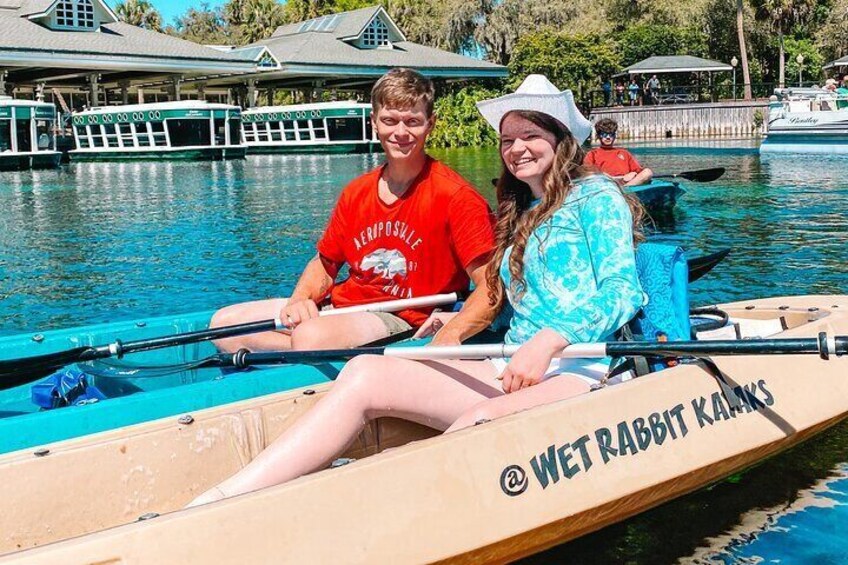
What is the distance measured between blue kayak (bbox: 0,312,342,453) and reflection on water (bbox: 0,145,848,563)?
1.67 meters

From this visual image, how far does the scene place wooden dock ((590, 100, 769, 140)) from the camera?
4197 cm

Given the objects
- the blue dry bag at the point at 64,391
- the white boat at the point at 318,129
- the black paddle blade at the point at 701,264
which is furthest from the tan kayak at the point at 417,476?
the white boat at the point at 318,129

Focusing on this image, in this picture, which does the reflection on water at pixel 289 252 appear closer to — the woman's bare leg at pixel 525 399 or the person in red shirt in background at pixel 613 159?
the woman's bare leg at pixel 525 399

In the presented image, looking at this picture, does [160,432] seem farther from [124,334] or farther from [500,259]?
[124,334]

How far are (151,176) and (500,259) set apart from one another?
29002 mm

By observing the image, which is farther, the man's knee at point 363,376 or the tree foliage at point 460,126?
the tree foliage at point 460,126

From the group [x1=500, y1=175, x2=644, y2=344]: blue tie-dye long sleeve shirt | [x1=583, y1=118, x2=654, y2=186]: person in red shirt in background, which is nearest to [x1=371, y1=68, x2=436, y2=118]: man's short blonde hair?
[x1=500, y1=175, x2=644, y2=344]: blue tie-dye long sleeve shirt

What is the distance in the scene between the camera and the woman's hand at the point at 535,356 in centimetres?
393

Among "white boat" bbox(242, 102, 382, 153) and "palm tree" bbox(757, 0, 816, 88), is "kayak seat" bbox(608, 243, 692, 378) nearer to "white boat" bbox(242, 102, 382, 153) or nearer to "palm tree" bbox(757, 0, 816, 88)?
"white boat" bbox(242, 102, 382, 153)

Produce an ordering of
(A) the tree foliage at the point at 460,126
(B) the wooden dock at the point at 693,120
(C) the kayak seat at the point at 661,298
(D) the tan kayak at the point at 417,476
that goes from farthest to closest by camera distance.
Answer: (A) the tree foliage at the point at 460,126 → (B) the wooden dock at the point at 693,120 → (C) the kayak seat at the point at 661,298 → (D) the tan kayak at the point at 417,476

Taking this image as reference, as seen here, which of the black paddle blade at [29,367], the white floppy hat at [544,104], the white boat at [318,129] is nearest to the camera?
the white floppy hat at [544,104]

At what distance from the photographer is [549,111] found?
410 centimetres

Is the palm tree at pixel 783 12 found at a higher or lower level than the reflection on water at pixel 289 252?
higher

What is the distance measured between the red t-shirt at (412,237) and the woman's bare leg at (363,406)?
0.82 metres
